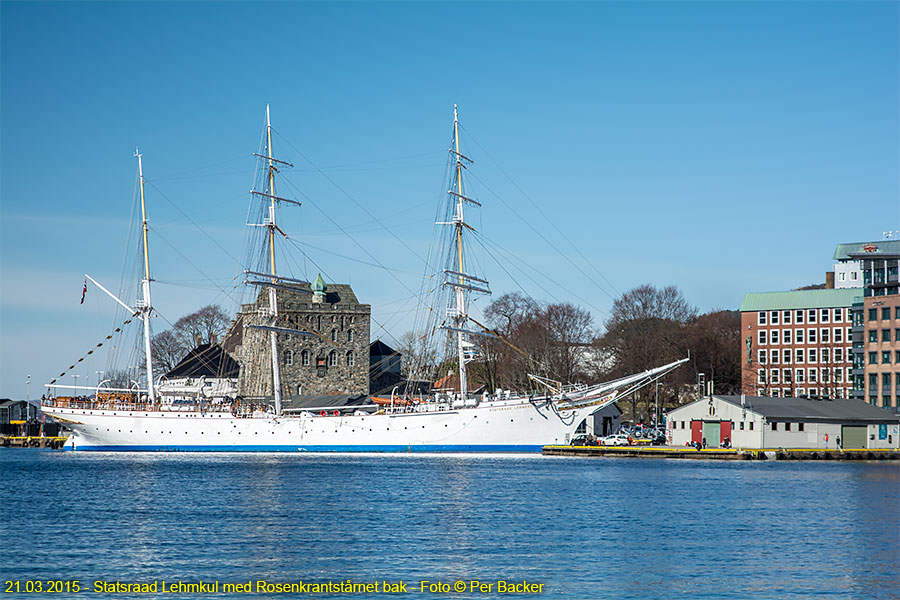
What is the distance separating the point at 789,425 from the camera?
244ft

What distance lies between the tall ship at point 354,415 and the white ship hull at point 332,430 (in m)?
0.07

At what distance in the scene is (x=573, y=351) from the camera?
110 metres

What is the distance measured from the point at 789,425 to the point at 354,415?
3050 centimetres

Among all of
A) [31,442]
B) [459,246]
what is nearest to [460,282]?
[459,246]

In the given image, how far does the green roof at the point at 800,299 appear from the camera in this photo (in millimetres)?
114312

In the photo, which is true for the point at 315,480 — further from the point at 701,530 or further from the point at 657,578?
the point at 657,578

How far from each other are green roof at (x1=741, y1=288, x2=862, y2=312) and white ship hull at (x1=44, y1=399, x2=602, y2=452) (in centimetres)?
4630

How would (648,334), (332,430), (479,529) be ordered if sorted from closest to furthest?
(479,529), (332,430), (648,334)

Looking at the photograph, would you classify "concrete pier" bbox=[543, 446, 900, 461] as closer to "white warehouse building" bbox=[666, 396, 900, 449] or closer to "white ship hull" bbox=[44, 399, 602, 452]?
"white warehouse building" bbox=[666, 396, 900, 449]

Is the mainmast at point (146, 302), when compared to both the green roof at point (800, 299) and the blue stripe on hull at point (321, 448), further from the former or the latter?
the green roof at point (800, 299)

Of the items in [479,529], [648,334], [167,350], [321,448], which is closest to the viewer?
[479,529]

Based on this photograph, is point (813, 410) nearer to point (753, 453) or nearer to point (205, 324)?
point (753, 453)

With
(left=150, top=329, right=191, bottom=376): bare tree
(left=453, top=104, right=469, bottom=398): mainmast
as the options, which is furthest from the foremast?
(left=150, top=329, right=191, bottom=376): bare tree

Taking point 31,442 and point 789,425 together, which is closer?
point 789,425
